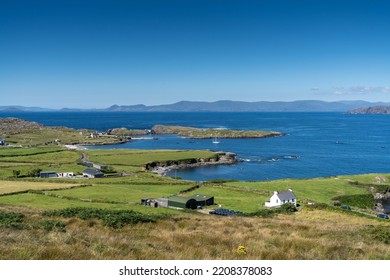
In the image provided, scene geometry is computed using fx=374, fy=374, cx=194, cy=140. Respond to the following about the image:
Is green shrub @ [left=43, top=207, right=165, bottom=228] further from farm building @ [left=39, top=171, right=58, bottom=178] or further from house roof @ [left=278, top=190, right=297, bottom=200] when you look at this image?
farm building @ [left=39, top=171, right=58, bottom=178]

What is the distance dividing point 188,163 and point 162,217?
3444 inches

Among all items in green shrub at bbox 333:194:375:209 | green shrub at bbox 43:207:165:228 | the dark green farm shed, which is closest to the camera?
green shrub at bbox 43:207:165:228

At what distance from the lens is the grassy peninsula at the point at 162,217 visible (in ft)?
39.4

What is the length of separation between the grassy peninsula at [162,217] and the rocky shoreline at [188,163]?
1086 mm

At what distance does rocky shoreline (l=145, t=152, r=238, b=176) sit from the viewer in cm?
10434

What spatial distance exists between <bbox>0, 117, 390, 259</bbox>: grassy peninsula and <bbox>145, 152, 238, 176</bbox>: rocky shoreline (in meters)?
1.09

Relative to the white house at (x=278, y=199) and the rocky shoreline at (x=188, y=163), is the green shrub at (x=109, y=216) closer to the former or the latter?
the white house at (x=278, y=199)

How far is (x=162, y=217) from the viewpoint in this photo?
27.8m

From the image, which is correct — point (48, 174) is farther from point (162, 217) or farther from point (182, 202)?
point (162, 217)

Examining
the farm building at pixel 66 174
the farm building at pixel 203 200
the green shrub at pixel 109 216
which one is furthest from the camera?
the farm building at pixel 66 174

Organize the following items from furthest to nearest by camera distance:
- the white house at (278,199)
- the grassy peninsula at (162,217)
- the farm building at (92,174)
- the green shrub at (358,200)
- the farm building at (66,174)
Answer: the farm building at (66,174) < the farm building at (92,174) < the green shrub at (358,200) < the white house at (278,199) < the grassy peninsula at (162,217)

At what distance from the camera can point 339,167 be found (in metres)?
108

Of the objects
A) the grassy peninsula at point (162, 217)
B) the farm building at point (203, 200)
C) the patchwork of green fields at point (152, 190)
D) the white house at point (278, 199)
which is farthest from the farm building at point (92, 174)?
the white house at point (278, 199)

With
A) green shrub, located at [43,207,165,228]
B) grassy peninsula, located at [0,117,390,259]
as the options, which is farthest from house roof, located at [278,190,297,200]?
green shrub, located at [43,207,165,228]
